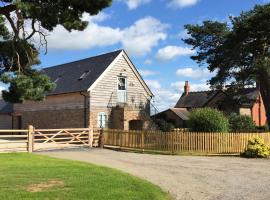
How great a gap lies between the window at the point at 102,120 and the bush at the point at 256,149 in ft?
43.2

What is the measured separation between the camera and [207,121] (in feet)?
88.1

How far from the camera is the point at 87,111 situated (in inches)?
1347

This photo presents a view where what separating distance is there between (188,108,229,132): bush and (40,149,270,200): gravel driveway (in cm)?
320

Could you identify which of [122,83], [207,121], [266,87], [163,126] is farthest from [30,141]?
[266,87]

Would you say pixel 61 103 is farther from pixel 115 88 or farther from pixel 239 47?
pixel 239 47

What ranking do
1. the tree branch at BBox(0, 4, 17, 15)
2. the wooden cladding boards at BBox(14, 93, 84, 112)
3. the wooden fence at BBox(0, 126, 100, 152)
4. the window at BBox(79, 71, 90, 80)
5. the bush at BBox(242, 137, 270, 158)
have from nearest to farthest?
the tree branch at BBox(0, 4, 17, 15) < the bush at BBox(242, 137, 270, 158) < the wooden fence at BBox(0, 126, 100, 152) < the wooden cladding boards at BBox(14, 93, 84, 112) < the window at BBox(79, 71, 90, 80)

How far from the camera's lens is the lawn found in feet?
37.3

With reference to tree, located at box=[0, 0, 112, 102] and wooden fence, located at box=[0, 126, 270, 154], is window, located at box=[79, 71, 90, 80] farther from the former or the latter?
tree, located at box=[0, 0, 112, 102]

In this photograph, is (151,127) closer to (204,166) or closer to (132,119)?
(132,119)

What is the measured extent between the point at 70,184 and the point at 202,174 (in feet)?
19.6

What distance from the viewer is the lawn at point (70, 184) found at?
448 inches

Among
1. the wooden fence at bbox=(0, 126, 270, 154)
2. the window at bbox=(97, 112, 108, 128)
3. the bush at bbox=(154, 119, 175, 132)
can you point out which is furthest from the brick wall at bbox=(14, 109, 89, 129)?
the wooden fence at bbox=(0, 126, 270, 154)

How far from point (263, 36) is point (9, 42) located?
75.5 feet

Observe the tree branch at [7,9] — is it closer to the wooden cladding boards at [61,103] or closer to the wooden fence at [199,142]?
the wooden fence at [199,142]
